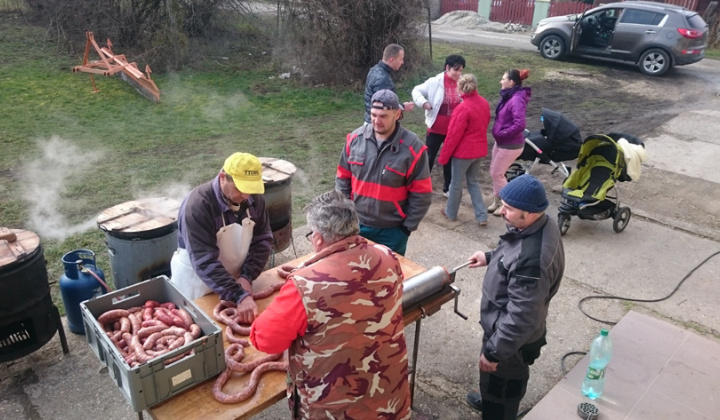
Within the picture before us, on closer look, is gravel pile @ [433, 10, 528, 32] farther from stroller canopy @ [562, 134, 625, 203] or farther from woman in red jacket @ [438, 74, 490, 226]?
woman in red jacket @ [438, 74, 490, 226]

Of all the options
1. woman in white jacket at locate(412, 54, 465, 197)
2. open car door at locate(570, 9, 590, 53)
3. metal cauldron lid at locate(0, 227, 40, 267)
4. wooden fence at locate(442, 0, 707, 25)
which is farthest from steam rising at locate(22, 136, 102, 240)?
wooden fence at locate(442, 0, 707, 25)

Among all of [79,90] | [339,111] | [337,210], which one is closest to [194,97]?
[79,90]

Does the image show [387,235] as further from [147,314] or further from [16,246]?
[16,246]

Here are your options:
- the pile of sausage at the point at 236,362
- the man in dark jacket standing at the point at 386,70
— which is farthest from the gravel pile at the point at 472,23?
the pile of sausage at the point at 236,362

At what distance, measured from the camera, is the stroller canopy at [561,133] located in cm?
714

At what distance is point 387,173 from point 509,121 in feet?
9.77

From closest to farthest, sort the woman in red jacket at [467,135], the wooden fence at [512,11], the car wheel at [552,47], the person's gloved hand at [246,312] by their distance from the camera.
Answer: the person's gloved hand at [246,312], the woman in red jacket at [467,135], the car wheel at [552,47], the wooden fence at [512,11]

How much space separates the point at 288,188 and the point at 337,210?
299 centimetres

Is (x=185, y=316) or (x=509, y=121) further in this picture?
(x=509, y=121)

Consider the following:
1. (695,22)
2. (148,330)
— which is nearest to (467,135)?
(148,330)

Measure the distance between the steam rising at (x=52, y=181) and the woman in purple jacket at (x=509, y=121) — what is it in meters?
5.08

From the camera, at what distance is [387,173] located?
4195mm

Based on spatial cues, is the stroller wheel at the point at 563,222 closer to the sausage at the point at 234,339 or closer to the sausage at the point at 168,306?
the sausage at the point at 234,339

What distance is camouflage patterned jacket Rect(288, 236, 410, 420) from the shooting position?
7.52 ft
